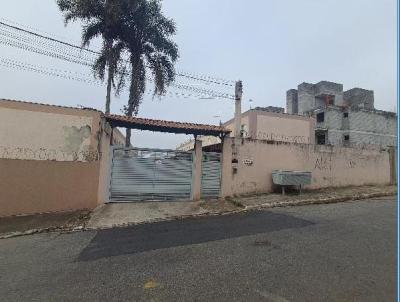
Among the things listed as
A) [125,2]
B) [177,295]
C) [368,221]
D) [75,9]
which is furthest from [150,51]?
[177,295]

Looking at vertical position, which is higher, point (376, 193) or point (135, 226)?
point (376, 193)

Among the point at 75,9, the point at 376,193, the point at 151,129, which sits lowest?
the point at 376,193

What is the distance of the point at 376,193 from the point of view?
1509 centimetres

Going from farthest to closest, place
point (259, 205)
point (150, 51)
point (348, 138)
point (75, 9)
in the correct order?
point (348, 138) < point (150, 51) < point (75, 9) < point (259, 205)

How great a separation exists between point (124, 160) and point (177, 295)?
8.32 m

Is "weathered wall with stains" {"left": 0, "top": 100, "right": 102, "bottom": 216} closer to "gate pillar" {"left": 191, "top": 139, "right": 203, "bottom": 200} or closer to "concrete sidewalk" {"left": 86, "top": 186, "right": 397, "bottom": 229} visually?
"concrete sidewalk" {"left": 86, "top": 186, "right": 397, "bottom": 229}

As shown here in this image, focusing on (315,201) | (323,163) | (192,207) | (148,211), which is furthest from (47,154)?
(323,163)

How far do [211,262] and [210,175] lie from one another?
763 cm

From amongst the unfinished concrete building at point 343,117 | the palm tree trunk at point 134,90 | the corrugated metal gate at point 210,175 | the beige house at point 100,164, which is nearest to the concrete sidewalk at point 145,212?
the beige house at point 100,164

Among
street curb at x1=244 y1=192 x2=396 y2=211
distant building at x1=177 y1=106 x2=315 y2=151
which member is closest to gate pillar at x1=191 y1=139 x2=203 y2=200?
street curb at x1=244 y1=192 x2=396 y2=211

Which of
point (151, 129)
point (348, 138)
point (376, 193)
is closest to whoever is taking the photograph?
point (151, 129)

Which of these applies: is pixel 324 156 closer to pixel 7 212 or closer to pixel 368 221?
pixel 368 221

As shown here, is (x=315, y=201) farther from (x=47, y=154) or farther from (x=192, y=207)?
(x=47, y=154)

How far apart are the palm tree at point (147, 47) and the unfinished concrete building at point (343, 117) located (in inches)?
1004
